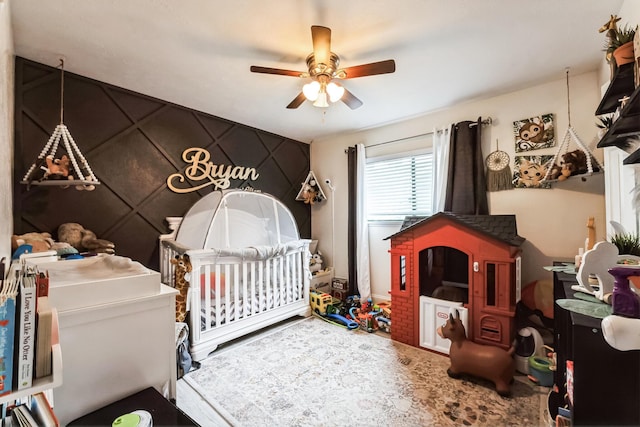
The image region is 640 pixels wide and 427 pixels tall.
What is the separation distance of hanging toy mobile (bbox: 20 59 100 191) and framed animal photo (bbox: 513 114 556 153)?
3.63 meters

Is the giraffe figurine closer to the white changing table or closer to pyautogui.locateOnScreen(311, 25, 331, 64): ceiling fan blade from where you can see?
the white changing table

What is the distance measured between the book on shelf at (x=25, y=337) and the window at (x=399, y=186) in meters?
3.13

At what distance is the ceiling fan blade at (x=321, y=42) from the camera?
1561 millimetres

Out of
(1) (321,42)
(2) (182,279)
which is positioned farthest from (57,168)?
(1) (321,42)

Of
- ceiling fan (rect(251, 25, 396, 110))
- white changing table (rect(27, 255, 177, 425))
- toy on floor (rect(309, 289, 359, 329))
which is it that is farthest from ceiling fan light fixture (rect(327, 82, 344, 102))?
toy on floor (rect(309, 289, 359, 329))

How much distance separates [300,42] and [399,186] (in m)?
2.09

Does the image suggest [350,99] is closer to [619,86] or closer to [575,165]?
[619,86]

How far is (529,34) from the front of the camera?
181 cm

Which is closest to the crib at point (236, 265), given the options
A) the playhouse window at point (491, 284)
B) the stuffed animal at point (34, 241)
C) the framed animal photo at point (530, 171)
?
the stuffed animal at point (34, 241)

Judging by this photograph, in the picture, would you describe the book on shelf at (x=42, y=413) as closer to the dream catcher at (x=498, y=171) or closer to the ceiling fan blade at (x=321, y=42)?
the ceiling fan blade at (x=321, y=42)

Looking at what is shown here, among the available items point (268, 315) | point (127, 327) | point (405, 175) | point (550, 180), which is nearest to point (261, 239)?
point (268, 315)

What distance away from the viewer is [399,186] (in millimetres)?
3439

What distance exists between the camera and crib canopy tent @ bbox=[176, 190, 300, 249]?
2.85m

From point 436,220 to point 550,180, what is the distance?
98 centimetres
